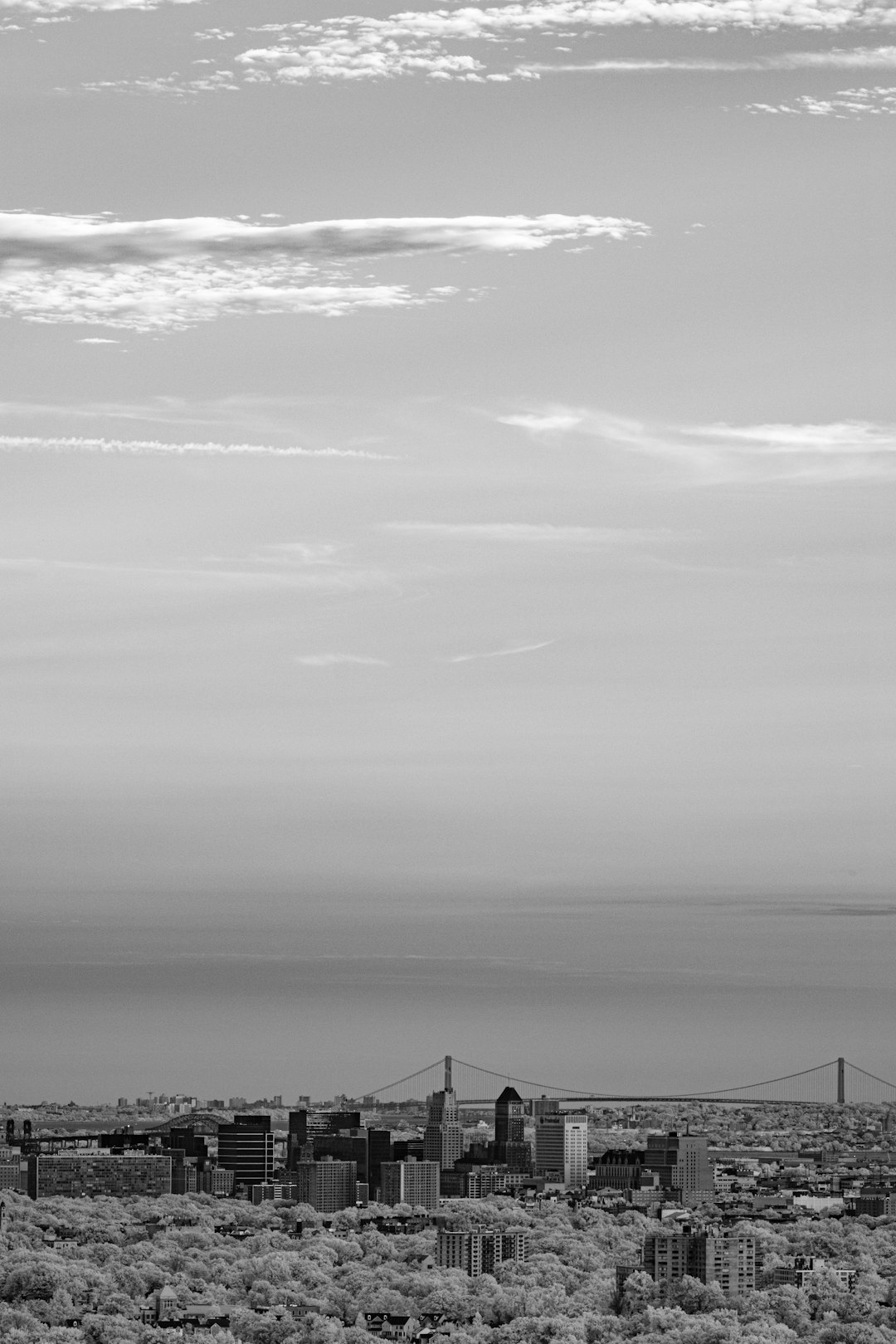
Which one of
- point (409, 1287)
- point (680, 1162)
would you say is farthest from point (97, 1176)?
point (409, 1287)

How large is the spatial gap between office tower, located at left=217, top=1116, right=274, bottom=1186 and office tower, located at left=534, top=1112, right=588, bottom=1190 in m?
15.7

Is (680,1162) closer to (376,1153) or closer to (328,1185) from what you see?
(376,1153)

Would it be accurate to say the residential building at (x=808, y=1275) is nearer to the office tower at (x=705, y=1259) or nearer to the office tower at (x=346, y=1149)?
the office tower at (x=705, y=1259)

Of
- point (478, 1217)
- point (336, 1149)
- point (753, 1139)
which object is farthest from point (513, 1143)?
point (478, 1217)

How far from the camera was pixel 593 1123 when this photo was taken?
628ft

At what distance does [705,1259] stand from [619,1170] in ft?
201

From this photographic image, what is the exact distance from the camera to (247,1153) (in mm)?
127375

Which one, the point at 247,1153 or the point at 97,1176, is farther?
the point at 247,1153

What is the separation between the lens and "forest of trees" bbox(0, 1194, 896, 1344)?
2256 inches

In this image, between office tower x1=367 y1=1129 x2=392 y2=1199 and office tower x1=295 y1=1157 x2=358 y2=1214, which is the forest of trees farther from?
office tower x1=367 y1=1129 x2=392 y2=1199

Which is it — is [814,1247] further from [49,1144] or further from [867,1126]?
[867,1126]

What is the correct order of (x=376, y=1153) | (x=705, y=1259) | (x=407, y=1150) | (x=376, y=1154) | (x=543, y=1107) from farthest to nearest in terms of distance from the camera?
(x=543, y=1107)
(x=407, y=1150)
(x=376, y=1153)
(x=376, y=1154)
(x=705, y=1259)

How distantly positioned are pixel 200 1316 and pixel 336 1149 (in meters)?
68.2

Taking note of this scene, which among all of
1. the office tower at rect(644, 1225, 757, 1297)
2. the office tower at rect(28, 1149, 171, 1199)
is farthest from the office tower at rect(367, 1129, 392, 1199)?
A: the office tower at rect(644, 1225, 757, 1297)
